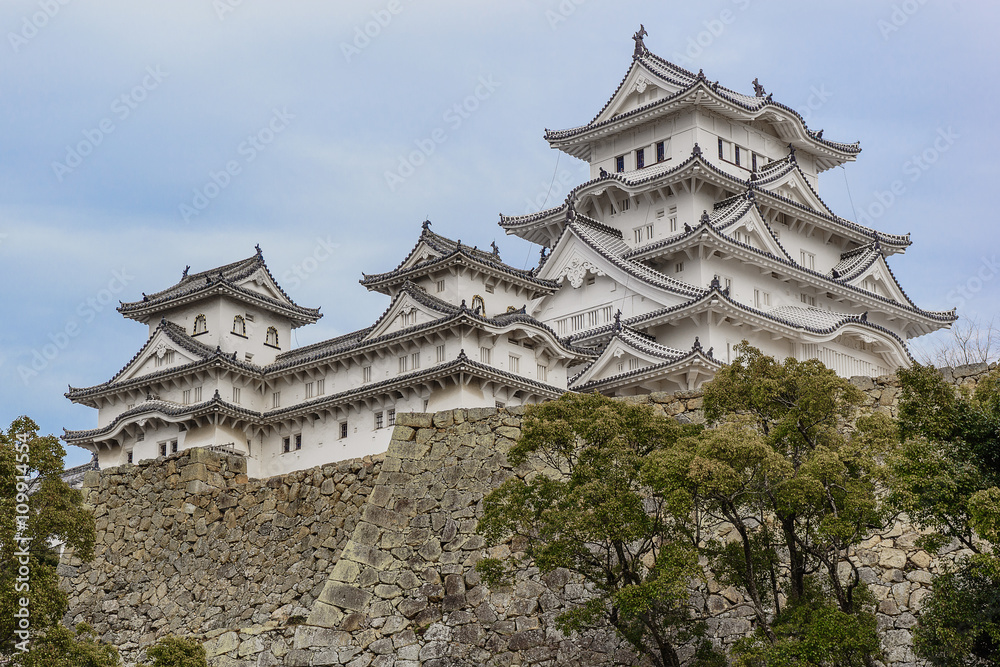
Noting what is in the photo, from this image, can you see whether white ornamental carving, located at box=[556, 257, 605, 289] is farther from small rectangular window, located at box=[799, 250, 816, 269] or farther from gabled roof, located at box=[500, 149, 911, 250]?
small rectangular window, located at box=[799, 250, 816, 269]

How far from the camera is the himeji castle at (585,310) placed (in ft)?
142

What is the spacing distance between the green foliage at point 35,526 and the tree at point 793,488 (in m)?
8.71

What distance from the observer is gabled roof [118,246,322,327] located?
159 ft

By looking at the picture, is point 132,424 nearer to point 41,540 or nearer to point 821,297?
point 821,297

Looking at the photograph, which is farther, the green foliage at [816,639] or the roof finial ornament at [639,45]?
the roof finial ornament at [639,45]

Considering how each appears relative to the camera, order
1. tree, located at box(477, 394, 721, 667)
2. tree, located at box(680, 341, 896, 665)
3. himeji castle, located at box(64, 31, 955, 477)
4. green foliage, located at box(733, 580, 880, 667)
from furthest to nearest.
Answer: himeji castle, located at box(64, 31, 955, 477)
tree, located at box(477, 394, 721, 667)
tree, located at box(680, 341, 896, 665)
green foliage, located at box(733, 580, 880, 667)

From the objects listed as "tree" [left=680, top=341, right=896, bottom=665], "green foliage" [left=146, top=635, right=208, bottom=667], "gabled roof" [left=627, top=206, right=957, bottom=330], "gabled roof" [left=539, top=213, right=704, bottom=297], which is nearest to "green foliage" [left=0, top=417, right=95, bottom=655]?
"green foliage" [left=146, top=635, right=208, bottom=667]

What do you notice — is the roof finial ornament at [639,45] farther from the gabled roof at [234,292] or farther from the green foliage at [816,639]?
the green foliage at [816,639]

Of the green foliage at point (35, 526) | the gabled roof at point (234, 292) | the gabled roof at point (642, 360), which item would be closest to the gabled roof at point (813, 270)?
the gabled roof at point (642, 360)

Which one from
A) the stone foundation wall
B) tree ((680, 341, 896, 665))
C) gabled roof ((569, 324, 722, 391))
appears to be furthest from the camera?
gabled roof ((569, 324, 722, 391))

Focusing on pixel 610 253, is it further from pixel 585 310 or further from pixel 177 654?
pixel 177 654

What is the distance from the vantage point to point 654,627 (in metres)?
18.0

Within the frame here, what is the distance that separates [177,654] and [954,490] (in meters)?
11.8

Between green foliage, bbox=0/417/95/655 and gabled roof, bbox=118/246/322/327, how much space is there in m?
28.2
